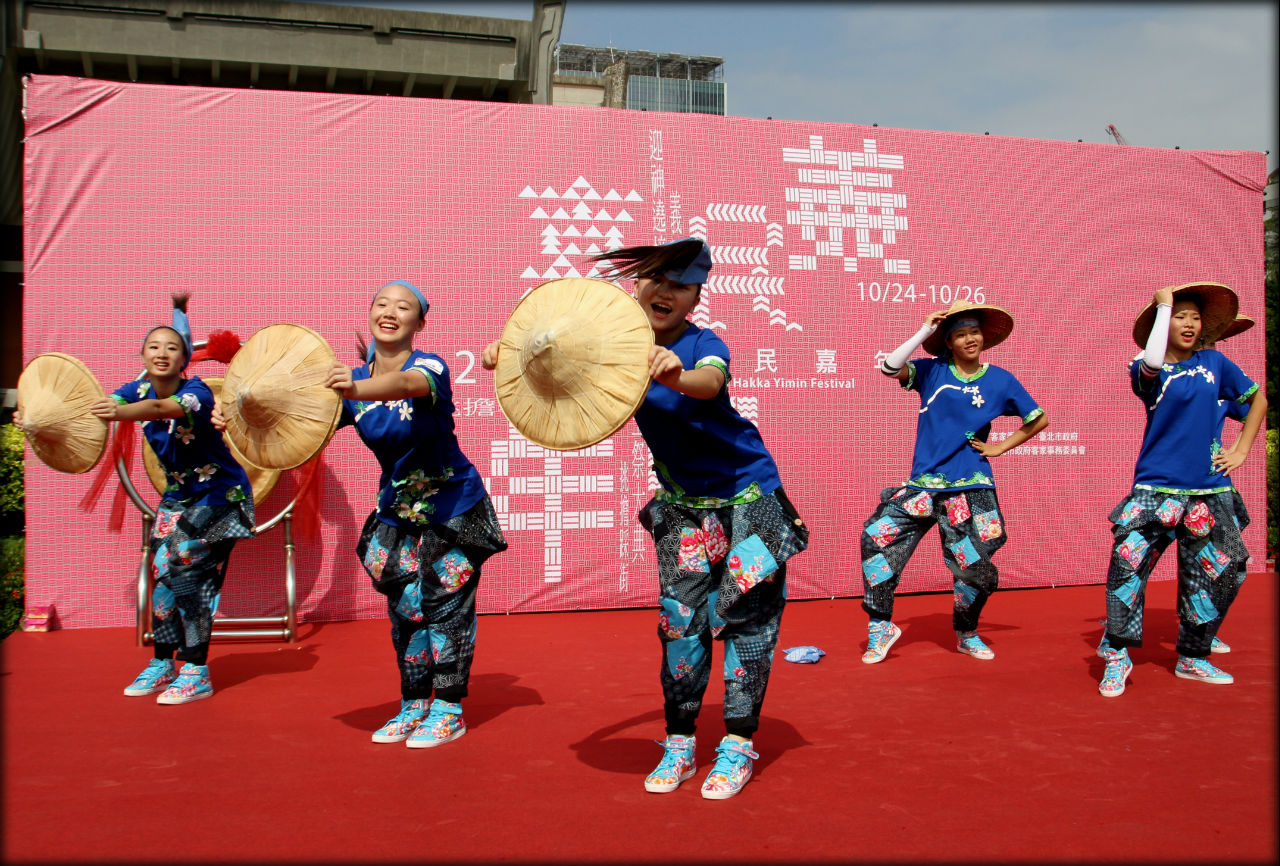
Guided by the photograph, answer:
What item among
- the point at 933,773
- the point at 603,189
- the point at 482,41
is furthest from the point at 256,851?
the point at 482,41

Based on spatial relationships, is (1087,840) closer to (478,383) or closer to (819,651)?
(819,651)

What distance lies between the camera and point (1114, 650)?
3.88 metres

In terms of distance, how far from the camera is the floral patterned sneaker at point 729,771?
2631 millimetres

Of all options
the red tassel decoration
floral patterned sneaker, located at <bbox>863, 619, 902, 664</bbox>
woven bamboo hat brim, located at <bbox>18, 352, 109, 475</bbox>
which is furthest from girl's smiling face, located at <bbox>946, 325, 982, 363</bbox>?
woven bamboo hat brim, located at <bbox>18, 352, 109, 475</bbox>

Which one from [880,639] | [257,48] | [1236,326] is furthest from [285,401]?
[257,48]

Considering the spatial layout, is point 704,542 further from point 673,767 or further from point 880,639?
point 880,639

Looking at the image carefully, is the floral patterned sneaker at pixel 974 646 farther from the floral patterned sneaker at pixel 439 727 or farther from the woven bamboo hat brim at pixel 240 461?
the woven bamboo hat brim at pixel 240 461

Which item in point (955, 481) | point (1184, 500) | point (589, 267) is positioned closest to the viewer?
point (1184, 500)

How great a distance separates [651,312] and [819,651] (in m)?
2.40

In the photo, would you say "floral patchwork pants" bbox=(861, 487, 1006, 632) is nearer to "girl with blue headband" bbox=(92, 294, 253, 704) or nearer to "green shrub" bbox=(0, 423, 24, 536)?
"girl with blue headband" bbox=(92, 294, 253, 704)

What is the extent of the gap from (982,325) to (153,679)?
4.11m

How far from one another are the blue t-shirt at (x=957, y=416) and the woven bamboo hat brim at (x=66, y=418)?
3649 millimetres

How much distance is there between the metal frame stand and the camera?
485 cm

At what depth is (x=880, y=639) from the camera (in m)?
4.50
